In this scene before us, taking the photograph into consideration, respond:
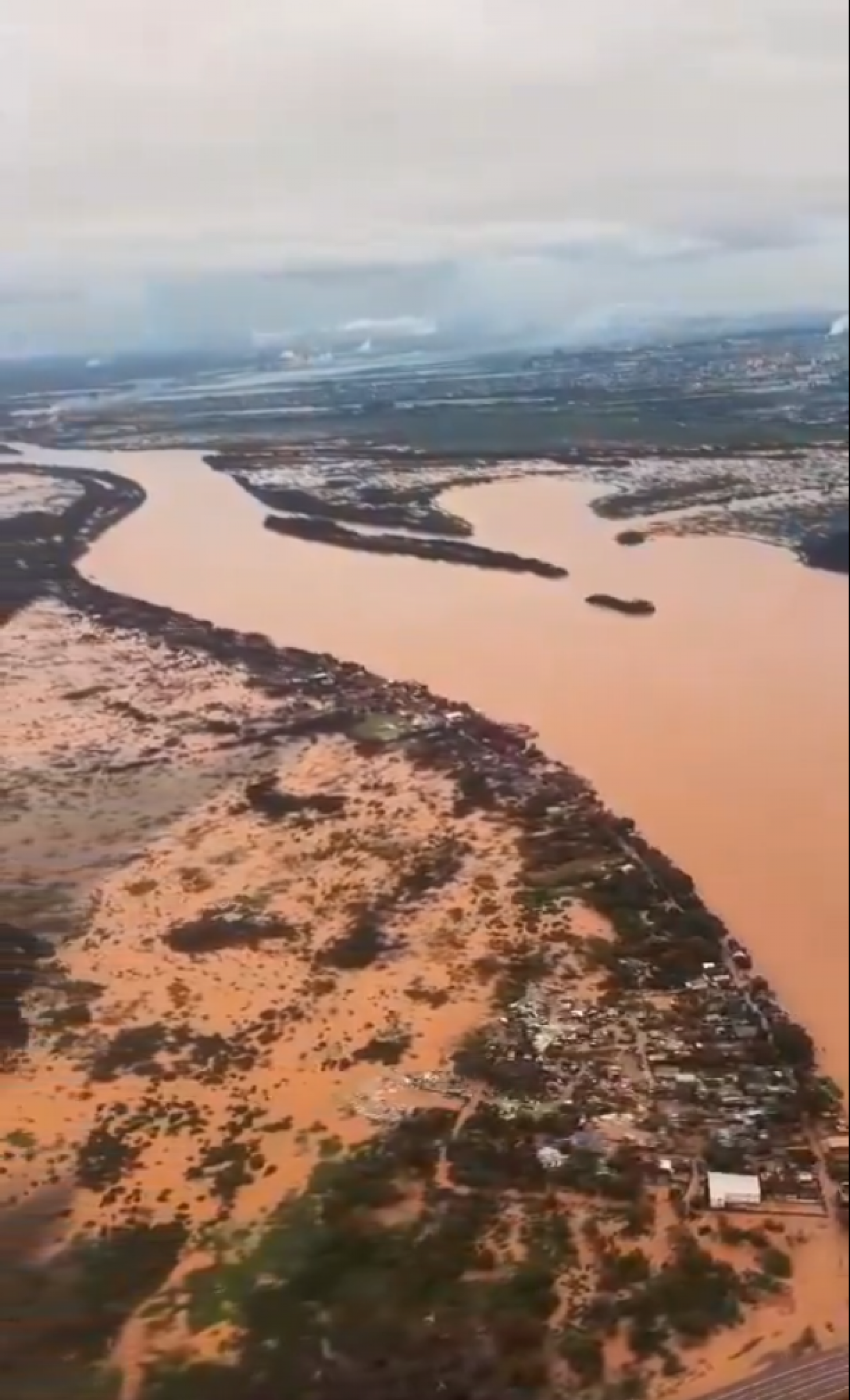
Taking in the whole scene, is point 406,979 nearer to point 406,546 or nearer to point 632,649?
point 632,649

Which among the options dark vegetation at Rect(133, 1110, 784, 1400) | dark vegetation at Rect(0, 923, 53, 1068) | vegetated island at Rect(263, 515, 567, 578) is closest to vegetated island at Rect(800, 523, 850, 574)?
vegetated island at Rect(263, 515, 567, 578)

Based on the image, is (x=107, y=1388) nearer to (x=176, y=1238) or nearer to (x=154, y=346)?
(x=176, y=1238)

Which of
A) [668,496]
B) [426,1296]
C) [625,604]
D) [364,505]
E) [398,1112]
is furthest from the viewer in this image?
[668,496]

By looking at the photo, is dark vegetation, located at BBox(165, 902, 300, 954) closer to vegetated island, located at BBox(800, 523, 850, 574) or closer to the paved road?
the paved road

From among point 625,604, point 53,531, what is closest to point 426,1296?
point 53,531

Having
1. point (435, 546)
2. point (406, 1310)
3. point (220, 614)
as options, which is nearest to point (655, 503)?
point (435, 546)

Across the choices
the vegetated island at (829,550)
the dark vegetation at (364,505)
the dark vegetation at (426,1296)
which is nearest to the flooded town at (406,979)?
the dark vegetation at (426,1296)
